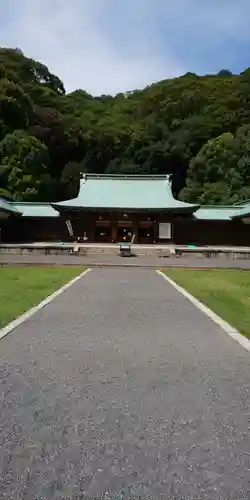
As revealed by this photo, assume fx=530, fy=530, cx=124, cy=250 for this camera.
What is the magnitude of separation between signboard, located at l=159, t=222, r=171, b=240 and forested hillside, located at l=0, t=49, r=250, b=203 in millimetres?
16921

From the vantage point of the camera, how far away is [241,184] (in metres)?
56.4

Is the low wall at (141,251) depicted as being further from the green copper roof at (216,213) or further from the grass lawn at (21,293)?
the grass lawn at (21,293)

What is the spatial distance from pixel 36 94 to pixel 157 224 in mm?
42222

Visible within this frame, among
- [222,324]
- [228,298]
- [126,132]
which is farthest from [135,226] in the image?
[126,132]

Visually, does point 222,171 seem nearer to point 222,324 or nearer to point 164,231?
point 164,231

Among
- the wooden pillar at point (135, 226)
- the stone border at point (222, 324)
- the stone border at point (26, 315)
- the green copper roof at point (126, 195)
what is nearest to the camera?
the stone border at point (222, 324)

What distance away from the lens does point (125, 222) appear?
144ft

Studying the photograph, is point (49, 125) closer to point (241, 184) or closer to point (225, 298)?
point (241, 184)

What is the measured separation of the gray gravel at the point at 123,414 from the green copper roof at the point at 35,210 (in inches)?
1429

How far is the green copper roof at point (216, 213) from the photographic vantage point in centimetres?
4279

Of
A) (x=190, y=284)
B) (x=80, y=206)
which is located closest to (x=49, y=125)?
(x=80, y=206)

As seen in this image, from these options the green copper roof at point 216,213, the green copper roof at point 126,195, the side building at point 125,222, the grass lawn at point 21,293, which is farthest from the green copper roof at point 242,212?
the grass lawn at point 21,293

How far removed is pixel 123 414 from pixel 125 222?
40.1 m

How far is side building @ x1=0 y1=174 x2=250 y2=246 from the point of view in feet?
139
